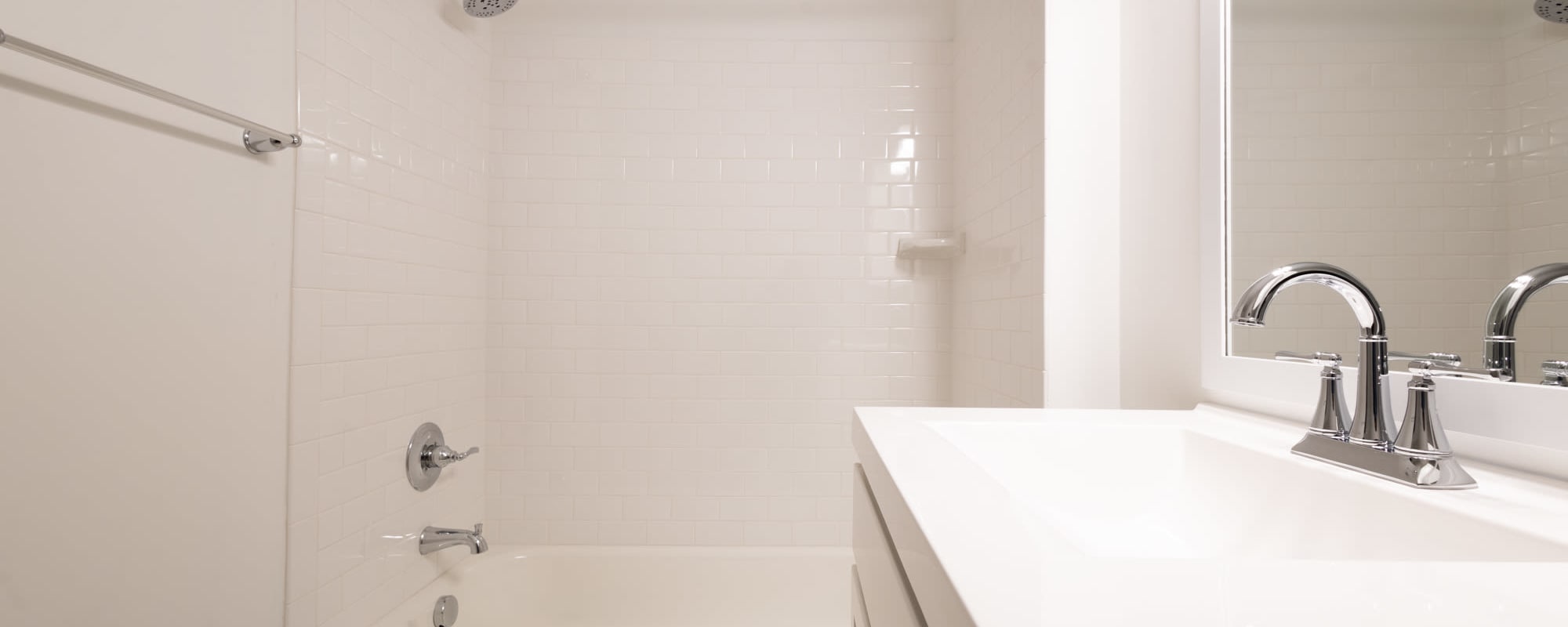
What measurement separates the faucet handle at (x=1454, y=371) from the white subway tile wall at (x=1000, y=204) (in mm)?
737

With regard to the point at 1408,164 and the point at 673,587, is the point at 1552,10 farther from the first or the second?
the point at 673,587

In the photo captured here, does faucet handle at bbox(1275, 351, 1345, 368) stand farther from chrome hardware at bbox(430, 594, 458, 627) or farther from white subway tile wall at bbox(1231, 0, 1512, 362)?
chrome hardware at bbox(430, 594, 458, 627)

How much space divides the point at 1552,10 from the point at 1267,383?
53 cm

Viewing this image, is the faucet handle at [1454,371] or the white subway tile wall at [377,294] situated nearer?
the faucet handle at [1454,371]

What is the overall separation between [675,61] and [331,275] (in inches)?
49.1

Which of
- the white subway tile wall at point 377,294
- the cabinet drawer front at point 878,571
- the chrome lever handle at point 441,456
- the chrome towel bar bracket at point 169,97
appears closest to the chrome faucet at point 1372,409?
the cabinet drawer front at point 878,571

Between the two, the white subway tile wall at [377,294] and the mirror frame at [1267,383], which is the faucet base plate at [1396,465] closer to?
the mirror frame at [1267,383]

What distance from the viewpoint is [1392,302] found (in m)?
0.79

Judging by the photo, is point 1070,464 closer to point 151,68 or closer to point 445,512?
point 151,68

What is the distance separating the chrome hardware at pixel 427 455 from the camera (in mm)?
1741

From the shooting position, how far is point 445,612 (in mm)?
1763

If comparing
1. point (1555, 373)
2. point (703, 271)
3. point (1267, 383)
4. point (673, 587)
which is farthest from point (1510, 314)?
point (673, 587)

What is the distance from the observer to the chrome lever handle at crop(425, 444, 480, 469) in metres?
1.80

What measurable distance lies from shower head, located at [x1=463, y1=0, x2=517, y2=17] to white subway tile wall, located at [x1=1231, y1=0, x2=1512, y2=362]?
169 centimetres
